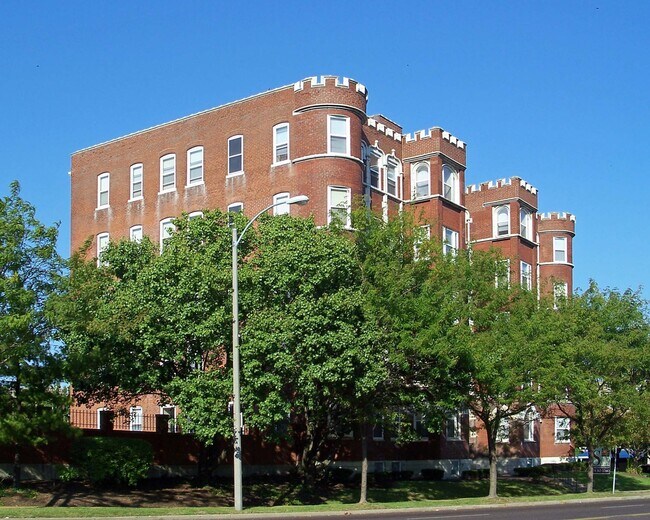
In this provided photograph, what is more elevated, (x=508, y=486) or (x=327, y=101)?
(x=327, y=101)

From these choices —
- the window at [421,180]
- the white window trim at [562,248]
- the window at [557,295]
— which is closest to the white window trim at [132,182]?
the window at [421,180]

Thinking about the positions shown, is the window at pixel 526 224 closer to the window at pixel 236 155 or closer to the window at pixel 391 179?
the window at pixel 391 179

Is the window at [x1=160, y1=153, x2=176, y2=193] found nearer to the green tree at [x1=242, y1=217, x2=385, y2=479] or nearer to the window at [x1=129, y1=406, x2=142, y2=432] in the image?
the window at [x1=129, y1=406, x2=142, y2=432]

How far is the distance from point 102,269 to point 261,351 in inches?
298

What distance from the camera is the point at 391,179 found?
4866 cm

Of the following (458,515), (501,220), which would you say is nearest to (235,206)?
(501,220)

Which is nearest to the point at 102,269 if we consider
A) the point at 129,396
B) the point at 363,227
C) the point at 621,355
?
the point at 129,396

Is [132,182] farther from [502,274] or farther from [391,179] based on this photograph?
[502,274]

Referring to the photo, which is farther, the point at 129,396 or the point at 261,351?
the point at 129,396

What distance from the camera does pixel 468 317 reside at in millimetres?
34562

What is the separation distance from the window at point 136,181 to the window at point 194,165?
162 inches

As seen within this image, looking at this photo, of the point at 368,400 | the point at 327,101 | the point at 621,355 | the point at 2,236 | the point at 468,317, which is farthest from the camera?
the point at 327,101

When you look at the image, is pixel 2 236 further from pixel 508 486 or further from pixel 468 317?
pixel 508 486

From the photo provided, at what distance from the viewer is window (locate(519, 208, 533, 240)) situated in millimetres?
58581
